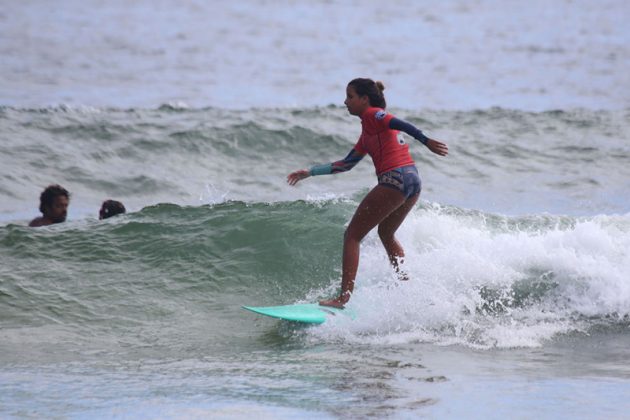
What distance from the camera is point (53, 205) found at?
10891 mm

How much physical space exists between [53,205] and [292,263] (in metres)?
2.73

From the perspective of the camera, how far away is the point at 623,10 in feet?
169

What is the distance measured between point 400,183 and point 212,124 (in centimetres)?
1051

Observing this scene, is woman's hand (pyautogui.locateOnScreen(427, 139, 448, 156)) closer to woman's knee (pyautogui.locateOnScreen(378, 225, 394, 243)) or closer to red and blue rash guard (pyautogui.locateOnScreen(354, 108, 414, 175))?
red and blue rash guard (pyautogui.locateOnScreen(354, 108, 414, 175))

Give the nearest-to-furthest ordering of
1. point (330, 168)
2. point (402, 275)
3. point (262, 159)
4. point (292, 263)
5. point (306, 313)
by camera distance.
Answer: point (306, 313), point (330, 168), point (402, 275), point (292, 263), point (262, 159)

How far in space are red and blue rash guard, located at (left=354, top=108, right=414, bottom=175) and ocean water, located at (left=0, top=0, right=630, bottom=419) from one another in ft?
3.55

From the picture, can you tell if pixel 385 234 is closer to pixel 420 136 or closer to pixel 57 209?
pixel 420 136

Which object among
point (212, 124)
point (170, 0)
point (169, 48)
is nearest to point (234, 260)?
point (212, 124)

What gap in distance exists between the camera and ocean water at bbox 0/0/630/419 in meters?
6.33

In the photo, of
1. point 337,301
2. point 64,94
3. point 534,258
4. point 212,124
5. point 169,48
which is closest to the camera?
point 337,301

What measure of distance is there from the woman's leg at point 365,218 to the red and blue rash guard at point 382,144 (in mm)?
201

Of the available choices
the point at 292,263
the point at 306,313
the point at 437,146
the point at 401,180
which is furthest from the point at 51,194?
the point at 437,146

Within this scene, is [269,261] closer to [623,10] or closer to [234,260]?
[234,260]

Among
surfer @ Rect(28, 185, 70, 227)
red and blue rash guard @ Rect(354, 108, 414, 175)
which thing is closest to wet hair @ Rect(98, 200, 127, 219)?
surfer @ Rect(28, 185, 70, 227)
